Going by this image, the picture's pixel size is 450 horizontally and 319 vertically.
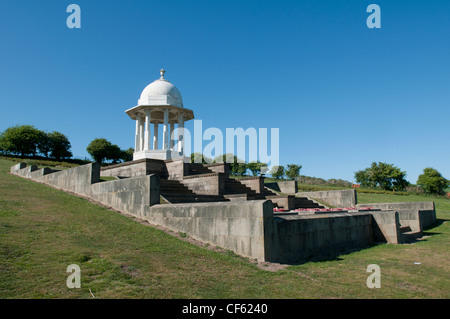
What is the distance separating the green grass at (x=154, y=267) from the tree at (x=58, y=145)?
38.1 m

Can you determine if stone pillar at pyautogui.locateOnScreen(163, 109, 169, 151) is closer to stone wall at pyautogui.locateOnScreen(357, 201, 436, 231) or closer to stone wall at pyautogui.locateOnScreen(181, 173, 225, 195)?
stone wall at pyautogui.locateOnScreen(181, 173, 225, 195)

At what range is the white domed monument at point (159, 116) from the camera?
22891 millimetres

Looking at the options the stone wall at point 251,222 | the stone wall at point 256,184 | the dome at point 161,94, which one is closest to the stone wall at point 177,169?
the stone wall at point 256,184

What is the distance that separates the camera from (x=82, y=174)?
47.1ft

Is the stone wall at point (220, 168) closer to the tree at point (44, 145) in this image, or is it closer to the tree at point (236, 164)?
the tree at point (44, 145)

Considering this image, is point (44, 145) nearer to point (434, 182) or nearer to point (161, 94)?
point (161, 94)

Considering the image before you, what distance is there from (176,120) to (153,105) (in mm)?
4107

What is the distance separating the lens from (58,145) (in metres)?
44.5

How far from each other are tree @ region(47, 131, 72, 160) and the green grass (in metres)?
38.1

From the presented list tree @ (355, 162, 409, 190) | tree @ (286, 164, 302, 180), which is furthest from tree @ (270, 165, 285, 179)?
tree @ (355, 162, 409, 190)

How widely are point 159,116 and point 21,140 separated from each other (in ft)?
86.2
